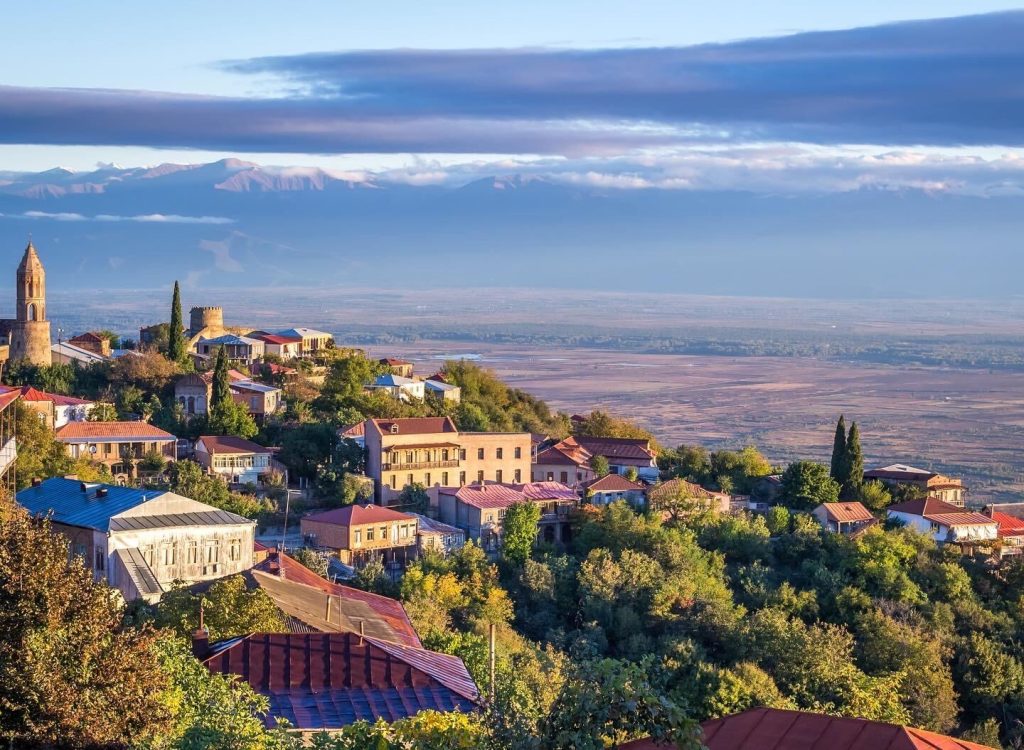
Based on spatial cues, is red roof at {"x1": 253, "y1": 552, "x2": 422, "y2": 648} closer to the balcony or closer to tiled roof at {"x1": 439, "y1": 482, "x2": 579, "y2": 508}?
tiled roof at {"x1": 439, "y1": 482, "x2": 579, "y2": 508}

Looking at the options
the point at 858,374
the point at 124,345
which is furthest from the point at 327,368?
the point at 858,374

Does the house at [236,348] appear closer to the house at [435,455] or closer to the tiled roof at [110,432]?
the house at [435,455]

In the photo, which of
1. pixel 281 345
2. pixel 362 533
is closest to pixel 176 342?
pixel 281 345

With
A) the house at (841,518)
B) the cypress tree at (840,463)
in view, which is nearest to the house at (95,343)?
the cypress tree at (840,463)

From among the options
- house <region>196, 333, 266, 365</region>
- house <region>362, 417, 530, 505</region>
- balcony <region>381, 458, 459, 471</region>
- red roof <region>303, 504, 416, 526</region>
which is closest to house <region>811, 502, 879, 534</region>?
house <region>362, 417, 530, 505</region>

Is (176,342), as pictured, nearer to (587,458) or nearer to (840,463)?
(587,458)
